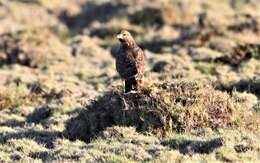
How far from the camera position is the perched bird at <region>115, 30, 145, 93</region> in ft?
45.9

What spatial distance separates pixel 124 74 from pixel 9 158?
9.97 ft

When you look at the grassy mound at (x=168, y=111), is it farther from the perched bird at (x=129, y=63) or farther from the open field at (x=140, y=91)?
the perched bird at (x=129, y=63)

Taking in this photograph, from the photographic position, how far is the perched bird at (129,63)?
1399cm

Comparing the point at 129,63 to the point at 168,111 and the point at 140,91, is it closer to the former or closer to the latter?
the point at 140,91

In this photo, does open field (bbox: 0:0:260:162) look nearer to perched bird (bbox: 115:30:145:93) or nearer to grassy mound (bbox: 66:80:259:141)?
grassy mound (bbox: 66:80:259:141)

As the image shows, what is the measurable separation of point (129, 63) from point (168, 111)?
4.94 feet

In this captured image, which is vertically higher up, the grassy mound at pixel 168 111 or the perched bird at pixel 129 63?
the perched bird at pixel 129 63

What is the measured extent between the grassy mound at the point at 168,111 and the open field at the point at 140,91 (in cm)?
2

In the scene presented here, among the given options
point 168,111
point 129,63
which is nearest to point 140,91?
point 129,63

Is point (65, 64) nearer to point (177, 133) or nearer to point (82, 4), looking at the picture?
point (177, 133)

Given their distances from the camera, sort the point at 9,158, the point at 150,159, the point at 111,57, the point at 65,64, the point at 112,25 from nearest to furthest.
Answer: the point at 150,159 < the point at 9,158 < the point at 65,64 < the point at 111,57 < the point at 112,25

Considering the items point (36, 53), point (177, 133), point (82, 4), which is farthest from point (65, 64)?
point (82, 4)

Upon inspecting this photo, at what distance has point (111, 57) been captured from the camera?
1056 inches

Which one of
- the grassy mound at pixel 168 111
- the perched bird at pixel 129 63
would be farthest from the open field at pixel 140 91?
the perched bird at pixel 129 63
